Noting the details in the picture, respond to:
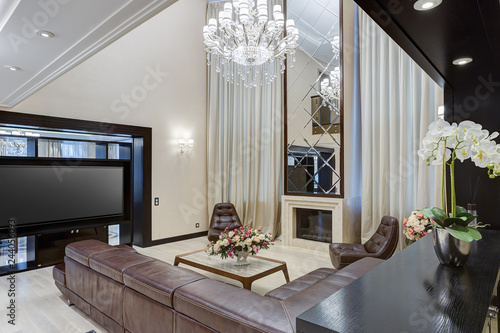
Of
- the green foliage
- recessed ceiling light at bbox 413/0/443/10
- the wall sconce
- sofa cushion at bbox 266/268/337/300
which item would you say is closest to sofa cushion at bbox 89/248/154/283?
sofa cushion at bbox 266/268/337/300

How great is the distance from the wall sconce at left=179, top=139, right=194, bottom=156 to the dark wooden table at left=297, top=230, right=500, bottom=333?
5.25 m

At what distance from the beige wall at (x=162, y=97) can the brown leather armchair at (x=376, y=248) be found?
340 cm

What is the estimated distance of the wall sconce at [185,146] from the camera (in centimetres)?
616

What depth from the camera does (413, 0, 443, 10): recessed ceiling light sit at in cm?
123

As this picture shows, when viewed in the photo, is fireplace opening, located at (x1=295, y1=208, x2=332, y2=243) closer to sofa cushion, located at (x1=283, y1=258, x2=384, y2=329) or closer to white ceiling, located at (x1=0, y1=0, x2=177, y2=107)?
sofa cushion, located at (x1=283, y1=258, x2=384, y2=329)

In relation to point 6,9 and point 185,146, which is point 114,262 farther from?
point 185,146

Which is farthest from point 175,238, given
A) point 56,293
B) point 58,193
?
point 56,293

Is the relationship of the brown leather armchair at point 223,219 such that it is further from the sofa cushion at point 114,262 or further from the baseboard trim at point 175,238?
the sofa cushion at point 114,262

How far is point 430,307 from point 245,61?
414 centimetres

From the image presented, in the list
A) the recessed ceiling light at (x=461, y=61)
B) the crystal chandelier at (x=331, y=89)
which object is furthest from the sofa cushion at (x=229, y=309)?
the crystal chandelier at (x=331, y=89)

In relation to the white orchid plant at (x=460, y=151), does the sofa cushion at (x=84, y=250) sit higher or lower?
lower

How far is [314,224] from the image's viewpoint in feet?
17.5

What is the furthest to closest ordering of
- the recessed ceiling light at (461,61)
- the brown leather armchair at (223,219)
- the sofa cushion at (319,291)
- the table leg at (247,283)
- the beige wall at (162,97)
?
the brown leather armchair at (223,219) → the beige wall at (162,97) → the table leg at (247,283) → the recessed ceiling light at (461,61) → the sofa cushion at (319,291)

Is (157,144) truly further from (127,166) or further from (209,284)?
(209,284)
